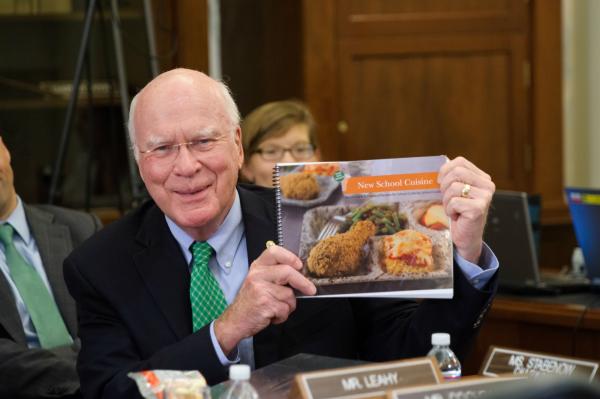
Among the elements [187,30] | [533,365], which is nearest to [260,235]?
[533,365]

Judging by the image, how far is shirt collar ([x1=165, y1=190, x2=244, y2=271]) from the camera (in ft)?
6.84

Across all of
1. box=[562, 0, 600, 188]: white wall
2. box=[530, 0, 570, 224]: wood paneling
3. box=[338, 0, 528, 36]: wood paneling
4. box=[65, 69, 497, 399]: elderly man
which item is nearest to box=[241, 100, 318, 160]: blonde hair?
box=[338, 0, 528, 36]: wood paneling

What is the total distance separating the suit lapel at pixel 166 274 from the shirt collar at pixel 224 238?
0.05 ft

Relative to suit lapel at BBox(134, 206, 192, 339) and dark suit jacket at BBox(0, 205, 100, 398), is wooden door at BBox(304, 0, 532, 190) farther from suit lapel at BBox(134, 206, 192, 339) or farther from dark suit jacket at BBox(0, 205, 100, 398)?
suit lapel at BBox(134, 206, 192, 339)

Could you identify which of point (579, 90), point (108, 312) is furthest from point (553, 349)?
point (579, 90)

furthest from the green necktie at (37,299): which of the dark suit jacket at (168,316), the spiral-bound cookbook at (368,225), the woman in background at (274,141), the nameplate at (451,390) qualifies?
the nameplate at (451,390)

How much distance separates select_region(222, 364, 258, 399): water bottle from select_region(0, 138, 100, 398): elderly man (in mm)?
1365

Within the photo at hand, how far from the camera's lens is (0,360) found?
8.67 feet

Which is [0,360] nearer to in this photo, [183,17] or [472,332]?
[472,332]

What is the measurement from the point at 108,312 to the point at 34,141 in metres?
3.27

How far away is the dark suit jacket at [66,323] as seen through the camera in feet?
8.69

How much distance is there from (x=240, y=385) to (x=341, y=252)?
1.40 feet

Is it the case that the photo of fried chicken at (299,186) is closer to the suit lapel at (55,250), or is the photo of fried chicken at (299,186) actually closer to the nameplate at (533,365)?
the nameplate at (533,365)

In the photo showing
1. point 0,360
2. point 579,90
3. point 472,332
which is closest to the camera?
point 472,332
